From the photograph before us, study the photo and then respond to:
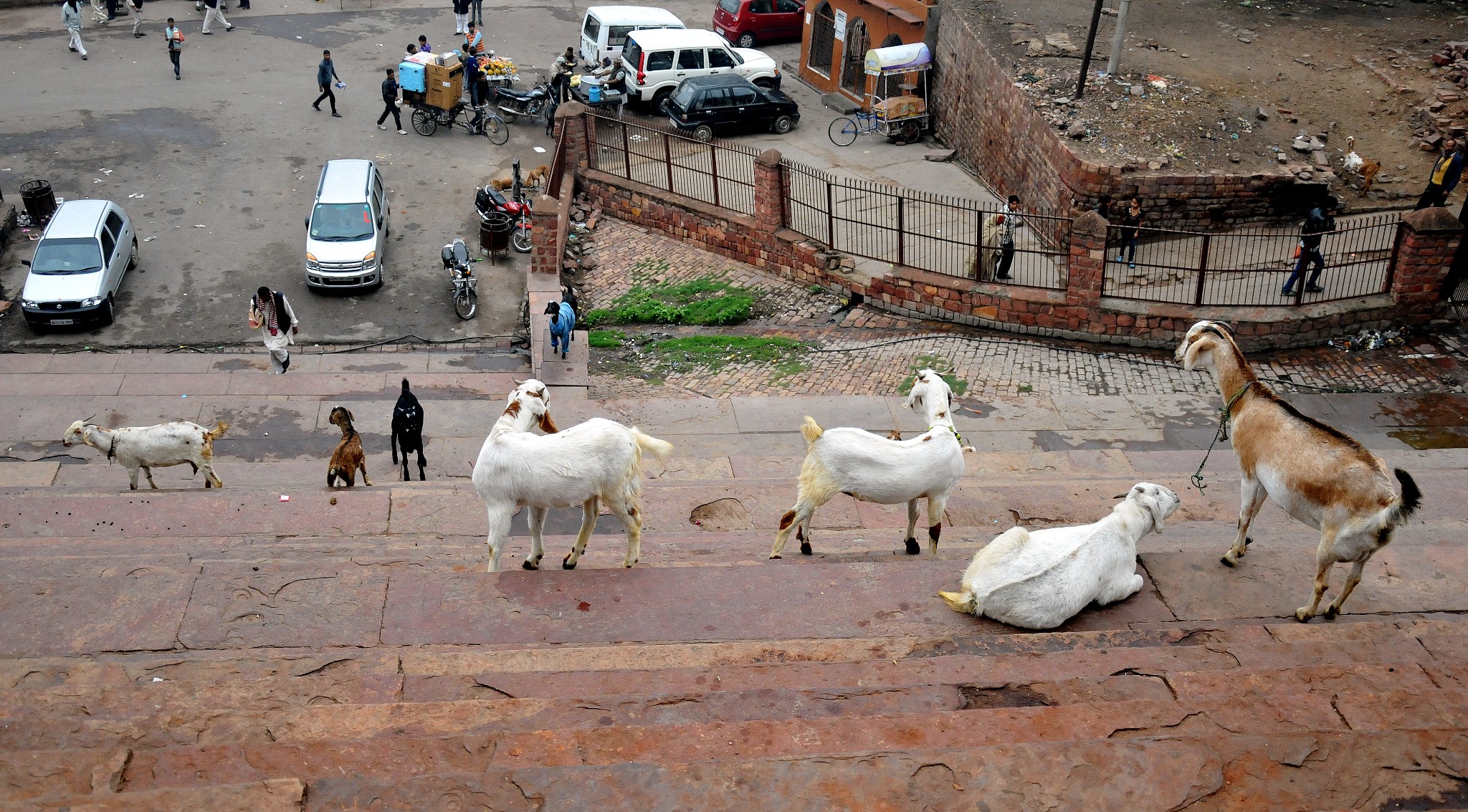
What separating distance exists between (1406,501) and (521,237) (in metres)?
15.7

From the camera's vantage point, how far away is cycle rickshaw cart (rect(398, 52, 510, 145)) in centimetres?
2383

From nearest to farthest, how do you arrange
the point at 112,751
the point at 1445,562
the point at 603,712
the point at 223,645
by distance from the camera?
1. the point at 112,751
2. the point at 603,712
3. the point at 223,645
4. the point at 1445,562

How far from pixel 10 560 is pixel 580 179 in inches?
575

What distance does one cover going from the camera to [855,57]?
85.1ft

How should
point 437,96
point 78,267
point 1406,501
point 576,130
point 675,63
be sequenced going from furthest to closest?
point 675,63
point 437,96
point 576,130
point 78,267
point 1406,501

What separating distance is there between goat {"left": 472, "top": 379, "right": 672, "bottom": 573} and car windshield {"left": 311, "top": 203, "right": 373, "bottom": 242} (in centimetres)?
1218

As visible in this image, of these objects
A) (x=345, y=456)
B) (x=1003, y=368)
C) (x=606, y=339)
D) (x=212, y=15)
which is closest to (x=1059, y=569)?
(x=345, y=456)

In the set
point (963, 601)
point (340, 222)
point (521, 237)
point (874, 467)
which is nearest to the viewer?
Answer: point (963, 601)

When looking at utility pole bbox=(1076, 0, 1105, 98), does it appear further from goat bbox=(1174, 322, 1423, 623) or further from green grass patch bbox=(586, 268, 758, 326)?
goat bbox=(1174, 322, 1423, 623)

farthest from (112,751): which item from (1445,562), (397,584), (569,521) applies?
(1445,562)

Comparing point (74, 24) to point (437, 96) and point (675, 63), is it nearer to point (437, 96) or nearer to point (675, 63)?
point (437, 96)

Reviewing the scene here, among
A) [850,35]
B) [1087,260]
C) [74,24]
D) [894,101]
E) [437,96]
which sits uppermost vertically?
[74,24]

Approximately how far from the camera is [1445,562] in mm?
8133

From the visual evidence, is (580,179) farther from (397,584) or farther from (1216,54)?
(397,584)
